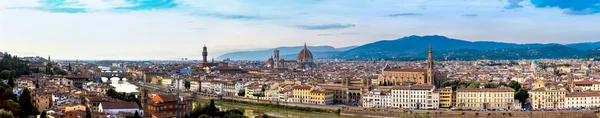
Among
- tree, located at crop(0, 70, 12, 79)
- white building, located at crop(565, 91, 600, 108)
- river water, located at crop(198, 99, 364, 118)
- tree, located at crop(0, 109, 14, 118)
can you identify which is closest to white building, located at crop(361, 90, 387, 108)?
river water, located at crop(198, 99, 364, 118)

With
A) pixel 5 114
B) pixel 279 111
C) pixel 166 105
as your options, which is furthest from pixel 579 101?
pixel 5 114

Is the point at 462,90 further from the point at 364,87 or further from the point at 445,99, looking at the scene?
the point at 364,87

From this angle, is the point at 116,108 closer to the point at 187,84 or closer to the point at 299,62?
the point at 187,84

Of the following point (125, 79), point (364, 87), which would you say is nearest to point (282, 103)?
point (364, 87)

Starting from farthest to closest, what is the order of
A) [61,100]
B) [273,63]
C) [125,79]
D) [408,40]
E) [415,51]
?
[408,40] < [415,51] < [273,63] < [125,79] < [61,100]

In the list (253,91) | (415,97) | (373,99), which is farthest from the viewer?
(253,91)
